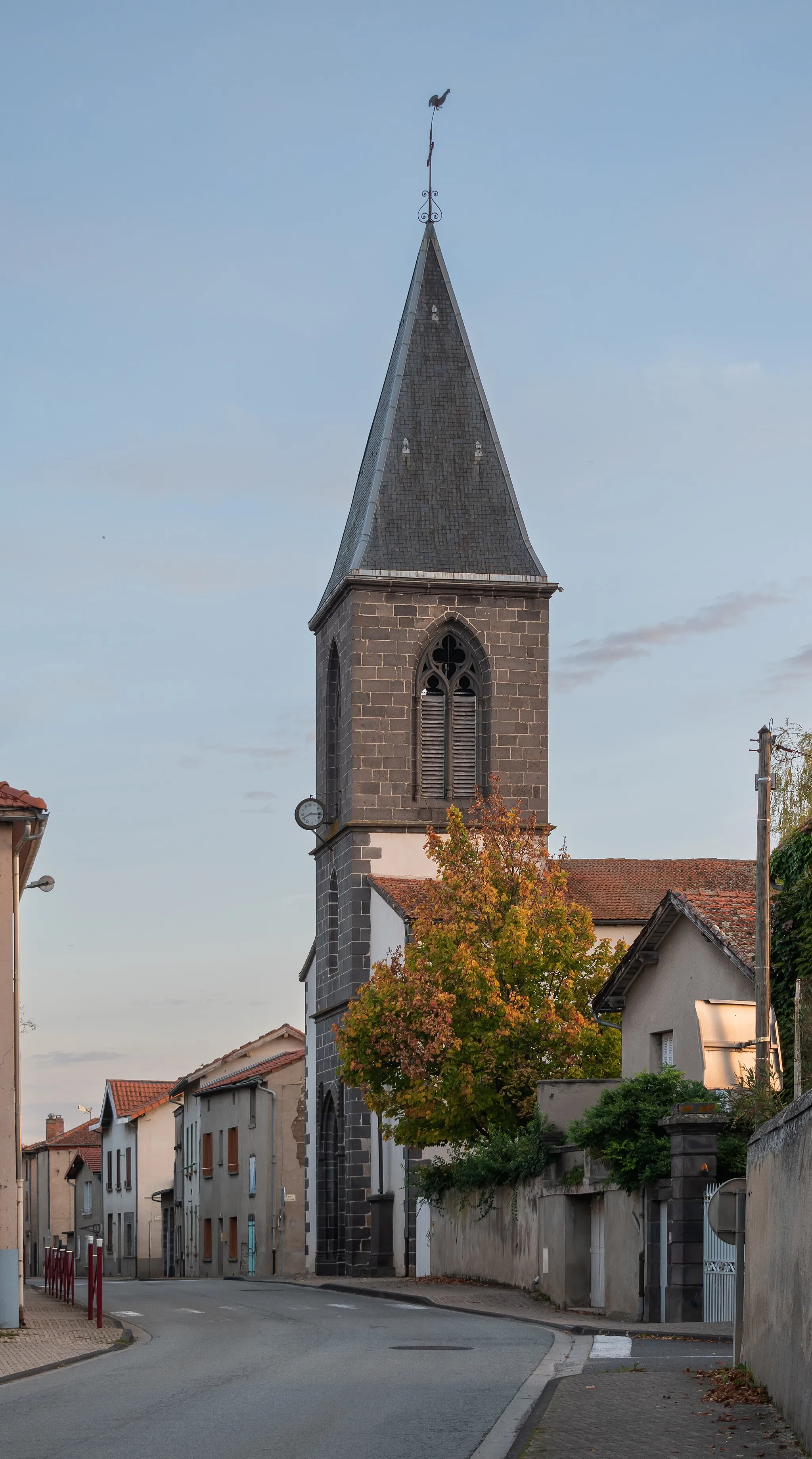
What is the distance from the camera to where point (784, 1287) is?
11.4m

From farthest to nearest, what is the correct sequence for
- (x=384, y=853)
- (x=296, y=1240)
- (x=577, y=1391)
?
(x=296, y=1240), (x=384, y=853), (x=577, y=1391)

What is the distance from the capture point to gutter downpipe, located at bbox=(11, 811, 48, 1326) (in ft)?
71.9

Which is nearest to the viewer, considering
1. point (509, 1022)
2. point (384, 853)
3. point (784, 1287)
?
point (784, 1287)

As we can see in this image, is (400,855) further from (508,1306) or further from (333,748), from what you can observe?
(508,1306)

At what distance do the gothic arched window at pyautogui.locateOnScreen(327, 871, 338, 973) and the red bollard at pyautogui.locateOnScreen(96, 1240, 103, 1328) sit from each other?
83.5ft

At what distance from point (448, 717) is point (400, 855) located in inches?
147

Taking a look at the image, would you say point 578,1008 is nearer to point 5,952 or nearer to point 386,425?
point 5,952

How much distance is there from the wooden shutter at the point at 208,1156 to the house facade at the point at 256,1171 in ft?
0.09

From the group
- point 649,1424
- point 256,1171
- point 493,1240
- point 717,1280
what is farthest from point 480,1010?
point 256,1171

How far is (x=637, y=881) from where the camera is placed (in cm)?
4856

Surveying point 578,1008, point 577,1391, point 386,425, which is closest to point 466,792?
point 386,425

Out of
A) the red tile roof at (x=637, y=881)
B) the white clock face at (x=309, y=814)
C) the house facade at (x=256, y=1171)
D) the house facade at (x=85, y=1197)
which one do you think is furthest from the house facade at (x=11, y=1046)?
the house facade at (x=85, y=1197)

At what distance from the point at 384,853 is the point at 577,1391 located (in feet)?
110

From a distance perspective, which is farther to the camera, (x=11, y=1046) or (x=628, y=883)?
(x=628, y=883)
